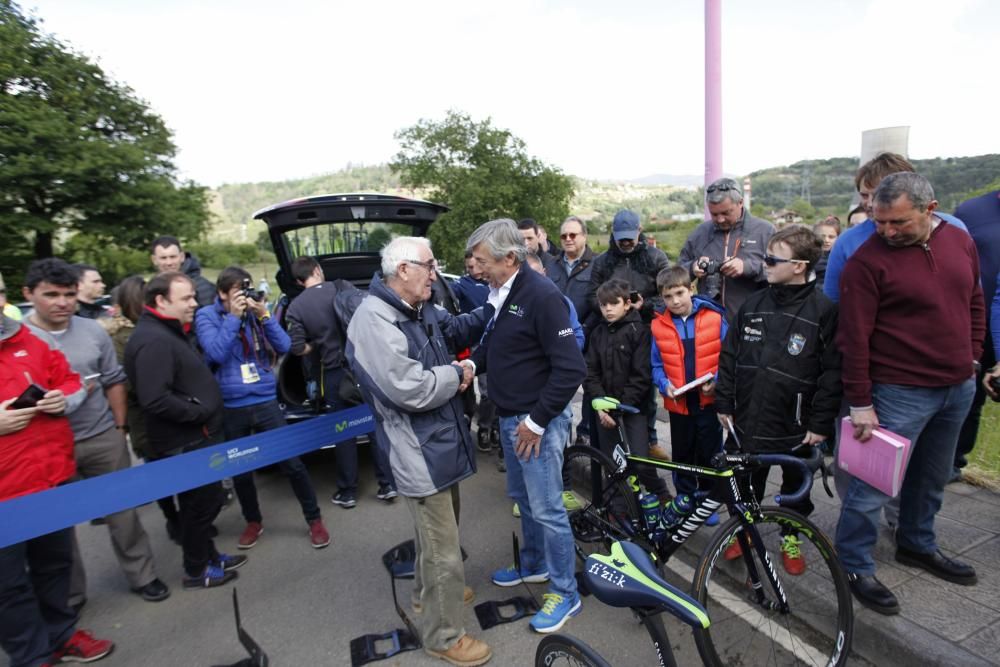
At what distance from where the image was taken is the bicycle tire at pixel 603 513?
3264 mm

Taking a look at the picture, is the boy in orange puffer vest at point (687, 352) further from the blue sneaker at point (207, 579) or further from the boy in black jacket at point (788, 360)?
the blue sneaker at point (207, 579)

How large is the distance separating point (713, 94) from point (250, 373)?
6466mm

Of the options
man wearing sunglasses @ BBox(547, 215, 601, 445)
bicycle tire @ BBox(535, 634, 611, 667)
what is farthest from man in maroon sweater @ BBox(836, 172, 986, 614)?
man wearing sunglasses @ BBox(547, 215, 601, 445)

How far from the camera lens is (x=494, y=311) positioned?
10.2ft

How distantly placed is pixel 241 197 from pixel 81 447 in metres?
171

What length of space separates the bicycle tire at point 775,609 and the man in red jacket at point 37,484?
3238 mm

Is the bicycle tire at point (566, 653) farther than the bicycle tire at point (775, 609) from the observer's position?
No

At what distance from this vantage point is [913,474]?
9.59ft

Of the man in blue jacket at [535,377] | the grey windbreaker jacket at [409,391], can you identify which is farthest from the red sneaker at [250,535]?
the man in blue jacket at [535,377]

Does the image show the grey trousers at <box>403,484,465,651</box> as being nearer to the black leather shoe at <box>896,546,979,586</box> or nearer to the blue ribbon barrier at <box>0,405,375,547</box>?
the blue ribbon barrier at <box>0,405,375,547</box>

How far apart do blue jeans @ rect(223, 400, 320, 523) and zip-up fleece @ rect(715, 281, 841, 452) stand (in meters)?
3.06

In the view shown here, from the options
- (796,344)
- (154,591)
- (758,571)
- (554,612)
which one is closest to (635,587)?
(758,571)

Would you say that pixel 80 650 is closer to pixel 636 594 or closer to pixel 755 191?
pixel 636 594

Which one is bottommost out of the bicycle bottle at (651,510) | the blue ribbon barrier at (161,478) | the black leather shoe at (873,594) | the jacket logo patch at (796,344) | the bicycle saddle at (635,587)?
the black leather shoe at (873,594)
